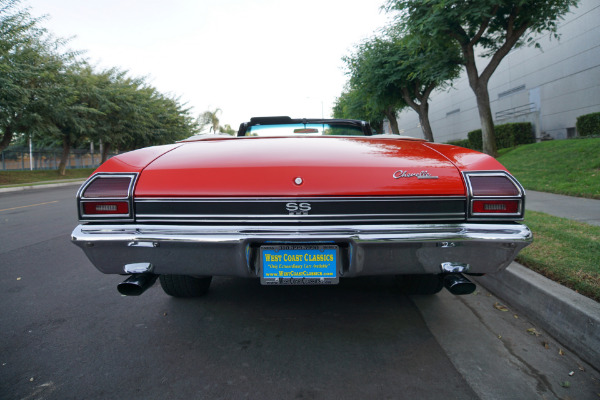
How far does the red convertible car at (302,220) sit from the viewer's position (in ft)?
6.91

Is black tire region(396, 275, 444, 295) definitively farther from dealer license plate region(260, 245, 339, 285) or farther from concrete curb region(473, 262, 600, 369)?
dealer license plate region(260, 245, 339, 285)

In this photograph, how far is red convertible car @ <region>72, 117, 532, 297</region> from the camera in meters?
2.11

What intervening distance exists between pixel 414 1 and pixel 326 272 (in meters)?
12.2

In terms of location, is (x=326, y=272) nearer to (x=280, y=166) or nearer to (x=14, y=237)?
(x=280, y=166)

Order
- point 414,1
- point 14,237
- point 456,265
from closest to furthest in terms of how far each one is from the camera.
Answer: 1. point 456,265
2. point 14,237
3. point 414,1

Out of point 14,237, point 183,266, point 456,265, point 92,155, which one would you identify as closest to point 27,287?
point 183,266

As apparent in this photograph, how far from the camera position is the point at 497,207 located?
222cm

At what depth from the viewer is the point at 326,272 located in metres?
2.12

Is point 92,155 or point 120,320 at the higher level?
point 92,155

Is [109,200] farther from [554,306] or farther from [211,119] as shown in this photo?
[211,119]

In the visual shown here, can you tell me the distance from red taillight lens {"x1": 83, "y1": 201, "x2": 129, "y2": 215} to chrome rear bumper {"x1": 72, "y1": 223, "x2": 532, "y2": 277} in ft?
0.31

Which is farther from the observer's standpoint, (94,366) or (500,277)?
(500,277)

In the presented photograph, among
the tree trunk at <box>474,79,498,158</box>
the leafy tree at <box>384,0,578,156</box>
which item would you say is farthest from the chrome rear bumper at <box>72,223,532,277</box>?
the tree trunk at <box>474,79,498,158</box>

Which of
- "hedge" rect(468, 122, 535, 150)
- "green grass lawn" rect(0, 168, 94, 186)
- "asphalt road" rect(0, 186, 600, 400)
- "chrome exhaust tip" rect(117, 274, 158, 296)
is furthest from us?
"green grass lawn" rect(0, 168, 94, 186)
